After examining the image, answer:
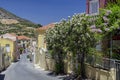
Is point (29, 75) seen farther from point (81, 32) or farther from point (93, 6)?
point (81, 32)

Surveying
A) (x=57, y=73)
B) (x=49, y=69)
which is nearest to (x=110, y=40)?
(x=57, y=73)

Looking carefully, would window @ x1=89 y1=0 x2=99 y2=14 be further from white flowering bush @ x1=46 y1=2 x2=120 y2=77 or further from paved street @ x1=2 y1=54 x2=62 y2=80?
paved street @ x1=2 y1=54 x2=62 y2=80

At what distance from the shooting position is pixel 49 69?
5038 cm

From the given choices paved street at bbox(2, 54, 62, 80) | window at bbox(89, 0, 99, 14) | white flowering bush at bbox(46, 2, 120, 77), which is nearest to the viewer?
white flowering bush at bbox(46, 2, 120, 77)

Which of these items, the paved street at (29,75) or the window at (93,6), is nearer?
the window at (93,6)

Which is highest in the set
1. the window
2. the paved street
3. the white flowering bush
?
the window

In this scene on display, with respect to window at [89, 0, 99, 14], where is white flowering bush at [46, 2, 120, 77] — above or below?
below

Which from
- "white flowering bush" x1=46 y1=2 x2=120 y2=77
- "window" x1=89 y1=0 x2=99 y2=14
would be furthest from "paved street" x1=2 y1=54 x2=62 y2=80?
"window" x1=89 y1=0 x2=99 y2=14

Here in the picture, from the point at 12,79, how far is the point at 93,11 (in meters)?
11.6

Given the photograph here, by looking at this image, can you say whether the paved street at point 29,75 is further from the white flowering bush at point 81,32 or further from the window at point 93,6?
the window at point 93,6

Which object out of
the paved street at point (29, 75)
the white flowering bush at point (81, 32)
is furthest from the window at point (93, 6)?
the paved street at point (29, 75)

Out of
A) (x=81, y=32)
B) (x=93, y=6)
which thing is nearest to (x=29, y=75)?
(x=93, y=6)


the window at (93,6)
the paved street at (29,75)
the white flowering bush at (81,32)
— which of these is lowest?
the paved street at (29,75)

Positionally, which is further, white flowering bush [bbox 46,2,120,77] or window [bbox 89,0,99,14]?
window [bbox 89,0,99,14]
